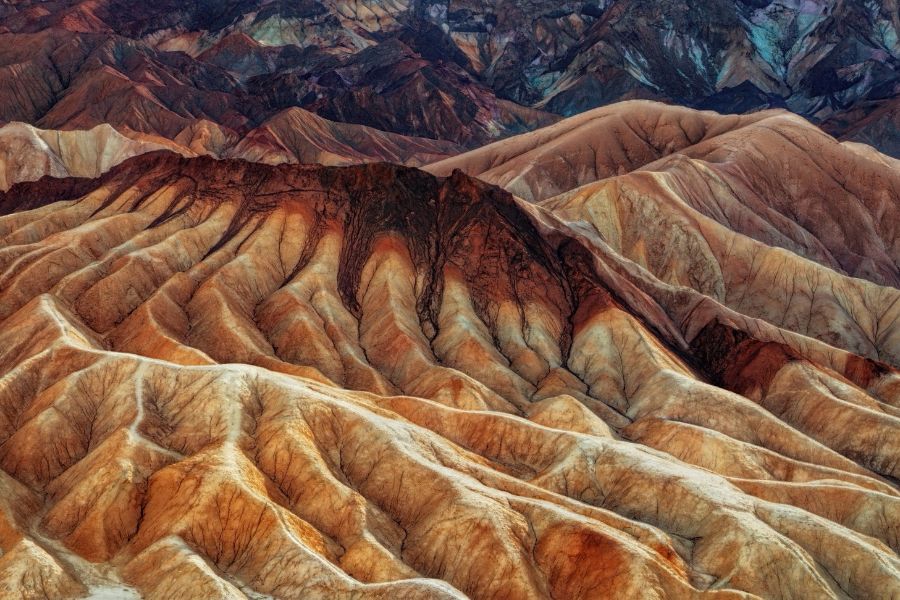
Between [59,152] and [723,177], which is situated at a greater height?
[723,177]

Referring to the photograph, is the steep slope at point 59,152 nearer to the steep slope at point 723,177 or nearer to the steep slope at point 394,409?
the steep slope at point 394,409

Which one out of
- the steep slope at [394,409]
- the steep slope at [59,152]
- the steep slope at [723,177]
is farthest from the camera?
the steep slope at [59,152]

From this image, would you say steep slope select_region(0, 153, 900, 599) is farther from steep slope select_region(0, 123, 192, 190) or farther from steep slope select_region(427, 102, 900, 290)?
steep slope select_region(0, 123, 192, 190)

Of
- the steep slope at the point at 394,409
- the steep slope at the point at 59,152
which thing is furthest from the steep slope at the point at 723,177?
the steep slope at the point at 59,152

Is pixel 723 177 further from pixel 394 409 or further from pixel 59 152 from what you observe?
pixel 59 152

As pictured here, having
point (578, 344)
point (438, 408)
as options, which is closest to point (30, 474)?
point (438, 408)

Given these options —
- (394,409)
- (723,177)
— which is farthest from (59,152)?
(394,409)

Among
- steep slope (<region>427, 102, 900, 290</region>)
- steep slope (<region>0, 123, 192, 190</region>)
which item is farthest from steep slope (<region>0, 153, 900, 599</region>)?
steep slope (<region>0, 123, 192, 190</region>)

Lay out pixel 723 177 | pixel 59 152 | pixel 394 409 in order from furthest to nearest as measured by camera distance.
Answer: pixel 59 152 → pixel 723 177 → pixel 394 409
